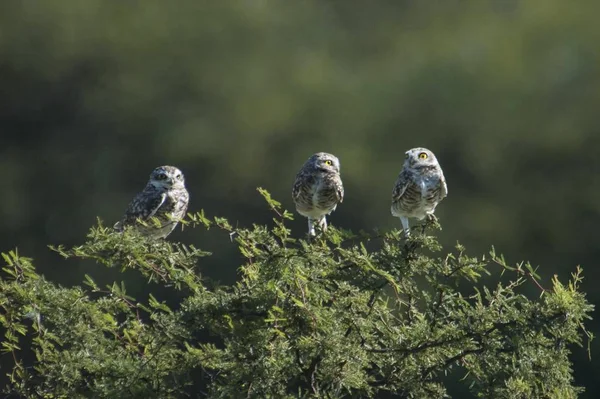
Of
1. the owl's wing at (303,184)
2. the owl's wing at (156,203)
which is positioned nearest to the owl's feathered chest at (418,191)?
the owl's wing at (303,184)

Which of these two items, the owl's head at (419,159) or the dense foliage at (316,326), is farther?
the owl's head at (419,159)

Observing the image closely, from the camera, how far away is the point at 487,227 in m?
16.6

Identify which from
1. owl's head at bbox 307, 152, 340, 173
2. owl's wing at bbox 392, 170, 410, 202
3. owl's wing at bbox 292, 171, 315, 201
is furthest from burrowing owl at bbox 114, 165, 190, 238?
owl's wing at bbox 392, 170, 410, 202

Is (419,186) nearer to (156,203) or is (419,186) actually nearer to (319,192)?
(319,192)

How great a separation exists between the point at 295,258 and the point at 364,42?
17.9 m

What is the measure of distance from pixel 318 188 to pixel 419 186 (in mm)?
490

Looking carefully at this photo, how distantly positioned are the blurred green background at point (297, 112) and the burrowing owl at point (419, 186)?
9519 millimetres

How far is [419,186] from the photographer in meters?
5.86

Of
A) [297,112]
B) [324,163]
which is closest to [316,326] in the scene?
[324,163]

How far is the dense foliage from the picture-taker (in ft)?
13.5

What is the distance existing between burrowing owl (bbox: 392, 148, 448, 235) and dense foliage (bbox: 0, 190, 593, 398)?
127 cm

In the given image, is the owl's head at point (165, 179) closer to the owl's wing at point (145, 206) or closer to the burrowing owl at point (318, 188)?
the owl's wing at point (145, 206)

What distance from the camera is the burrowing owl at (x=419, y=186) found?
587cm

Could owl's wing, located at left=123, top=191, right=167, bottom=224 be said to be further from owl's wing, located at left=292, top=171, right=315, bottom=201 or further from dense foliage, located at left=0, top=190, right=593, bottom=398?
dense foliage, located at left=0, top=190, right=593, bottom=398
